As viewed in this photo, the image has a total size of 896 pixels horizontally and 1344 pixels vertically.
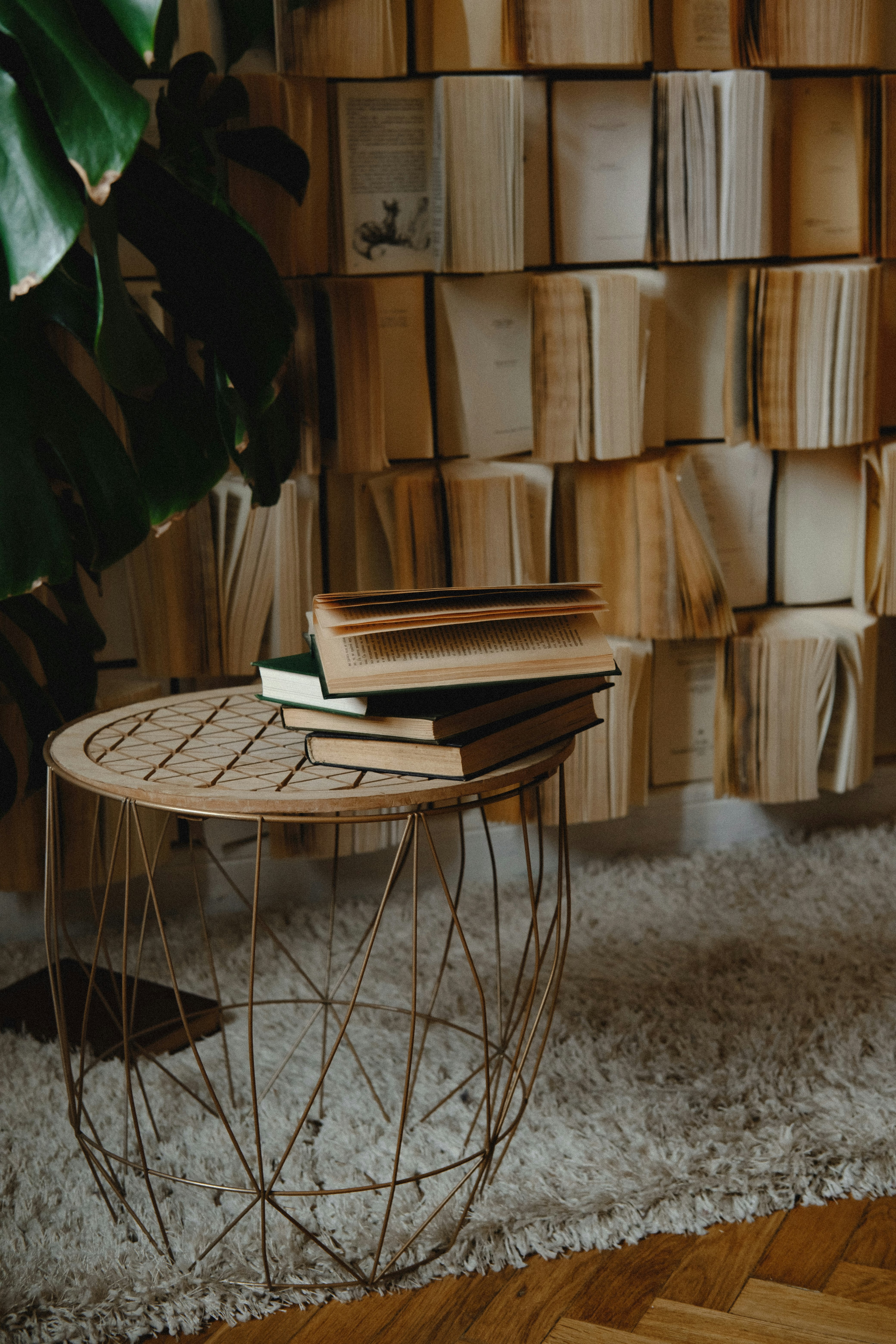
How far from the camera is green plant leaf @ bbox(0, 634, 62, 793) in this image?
1399mm

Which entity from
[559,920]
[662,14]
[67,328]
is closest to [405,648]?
[559,920]

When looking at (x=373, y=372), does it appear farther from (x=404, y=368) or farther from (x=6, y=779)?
(x=6, y=779)

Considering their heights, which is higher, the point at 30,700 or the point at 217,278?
the point at 217,278

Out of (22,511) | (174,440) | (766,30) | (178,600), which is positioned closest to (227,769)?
(22,511)

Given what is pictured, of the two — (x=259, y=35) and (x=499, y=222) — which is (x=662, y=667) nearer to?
(x=499, y=222)

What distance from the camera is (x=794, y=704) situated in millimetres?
1933

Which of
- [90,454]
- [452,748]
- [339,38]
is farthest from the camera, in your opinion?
[339,38]

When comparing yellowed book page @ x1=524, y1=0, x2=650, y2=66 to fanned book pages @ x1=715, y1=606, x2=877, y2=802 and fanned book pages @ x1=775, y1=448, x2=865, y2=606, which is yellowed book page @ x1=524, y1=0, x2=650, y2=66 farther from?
fanned book pages @ x1=715, y1=606, x2=877, y2=802

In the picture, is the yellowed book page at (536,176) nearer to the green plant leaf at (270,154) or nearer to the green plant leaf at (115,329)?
the green plant leaf at (270,154)

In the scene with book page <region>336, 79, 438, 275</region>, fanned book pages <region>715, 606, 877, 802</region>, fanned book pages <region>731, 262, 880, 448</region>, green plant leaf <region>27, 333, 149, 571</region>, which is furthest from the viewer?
fanned book pages <region>715, 606, 877, 802</region>

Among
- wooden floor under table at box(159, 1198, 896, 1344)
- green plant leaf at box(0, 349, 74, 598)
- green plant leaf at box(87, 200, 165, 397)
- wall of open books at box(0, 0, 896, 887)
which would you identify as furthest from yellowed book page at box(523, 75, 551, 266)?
wooden floor under table at box(159, 1198, 896, 1344)

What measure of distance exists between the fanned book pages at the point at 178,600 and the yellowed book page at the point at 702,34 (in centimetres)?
95

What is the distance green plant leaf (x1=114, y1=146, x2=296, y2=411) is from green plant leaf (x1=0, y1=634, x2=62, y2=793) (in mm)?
409

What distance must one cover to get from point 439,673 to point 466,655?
0.03m
